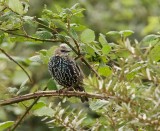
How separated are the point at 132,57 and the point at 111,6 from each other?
6952mm

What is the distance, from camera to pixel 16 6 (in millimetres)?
2480

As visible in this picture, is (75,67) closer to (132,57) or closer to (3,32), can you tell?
(3,32)

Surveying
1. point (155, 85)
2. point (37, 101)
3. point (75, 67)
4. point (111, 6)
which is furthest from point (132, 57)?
point (111, 6)

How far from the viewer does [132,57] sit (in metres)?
1.68

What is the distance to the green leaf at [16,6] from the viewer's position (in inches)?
97.0

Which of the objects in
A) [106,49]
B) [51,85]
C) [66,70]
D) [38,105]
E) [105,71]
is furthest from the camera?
[66,70]

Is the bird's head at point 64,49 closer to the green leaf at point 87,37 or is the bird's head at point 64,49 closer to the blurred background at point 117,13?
the green leaf at point 87,37

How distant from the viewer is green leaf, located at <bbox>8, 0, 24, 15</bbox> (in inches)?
97.0

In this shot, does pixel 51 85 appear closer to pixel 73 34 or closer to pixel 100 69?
pixel 73 34

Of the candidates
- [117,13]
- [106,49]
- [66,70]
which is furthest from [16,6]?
[117,13]

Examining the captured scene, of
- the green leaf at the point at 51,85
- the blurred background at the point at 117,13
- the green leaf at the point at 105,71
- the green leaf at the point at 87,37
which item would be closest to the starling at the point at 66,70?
the green leaf at the point at 51,85

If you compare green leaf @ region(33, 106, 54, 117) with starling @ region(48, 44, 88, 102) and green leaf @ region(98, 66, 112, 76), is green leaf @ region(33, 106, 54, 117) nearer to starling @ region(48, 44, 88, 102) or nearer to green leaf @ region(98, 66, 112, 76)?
green leaf @ region(98, 66, 112, 76)

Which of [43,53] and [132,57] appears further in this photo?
[43,53]

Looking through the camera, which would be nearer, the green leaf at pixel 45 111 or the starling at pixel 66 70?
the green leaf at pixel 45 111
